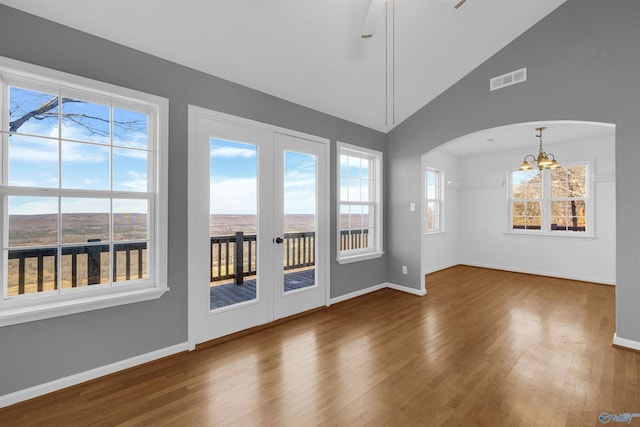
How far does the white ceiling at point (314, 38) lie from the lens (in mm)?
2232

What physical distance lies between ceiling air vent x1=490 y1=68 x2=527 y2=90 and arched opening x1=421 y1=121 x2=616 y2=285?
1.18m

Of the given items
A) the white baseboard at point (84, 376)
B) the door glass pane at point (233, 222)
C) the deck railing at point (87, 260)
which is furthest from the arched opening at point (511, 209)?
the deck railing at point (87, 260)

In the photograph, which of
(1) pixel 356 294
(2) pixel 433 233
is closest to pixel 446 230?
(2) pixel 433 233

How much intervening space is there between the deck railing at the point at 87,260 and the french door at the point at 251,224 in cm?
46

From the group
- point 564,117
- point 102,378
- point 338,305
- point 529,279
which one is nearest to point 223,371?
point 102,378

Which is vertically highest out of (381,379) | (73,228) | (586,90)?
(586,90)

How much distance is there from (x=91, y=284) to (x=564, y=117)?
5.01m

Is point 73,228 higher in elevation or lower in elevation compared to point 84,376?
higher

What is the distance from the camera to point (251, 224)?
127 inches

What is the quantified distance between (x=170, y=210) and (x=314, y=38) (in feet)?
7.27

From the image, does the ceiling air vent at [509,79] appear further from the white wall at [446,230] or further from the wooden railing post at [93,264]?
the wooden railing post at [93,264]

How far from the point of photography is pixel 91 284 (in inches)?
91.7

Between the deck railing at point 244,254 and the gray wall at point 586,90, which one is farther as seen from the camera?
the deck railing at point 244,254

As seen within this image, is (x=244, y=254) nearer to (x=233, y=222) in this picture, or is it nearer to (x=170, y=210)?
(x=233, y=222)
